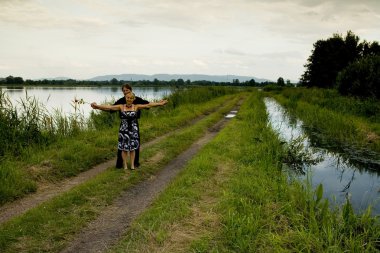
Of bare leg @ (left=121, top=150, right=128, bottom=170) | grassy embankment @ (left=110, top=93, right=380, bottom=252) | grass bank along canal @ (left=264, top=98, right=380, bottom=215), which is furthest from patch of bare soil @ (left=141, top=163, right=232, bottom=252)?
bare leg @ (left=121, top=150, right=128, bottom=170)

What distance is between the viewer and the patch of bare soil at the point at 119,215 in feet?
17.5

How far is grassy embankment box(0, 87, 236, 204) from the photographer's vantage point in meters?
8.08

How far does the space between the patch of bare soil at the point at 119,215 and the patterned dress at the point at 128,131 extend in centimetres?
112

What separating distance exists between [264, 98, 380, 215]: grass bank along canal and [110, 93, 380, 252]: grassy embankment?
3.12 feet

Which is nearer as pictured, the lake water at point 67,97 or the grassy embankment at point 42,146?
the grassy embankment at point 42,146

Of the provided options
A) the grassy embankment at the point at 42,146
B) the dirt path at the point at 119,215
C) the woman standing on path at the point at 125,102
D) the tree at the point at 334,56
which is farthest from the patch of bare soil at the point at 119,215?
the tree at the point at 334,56

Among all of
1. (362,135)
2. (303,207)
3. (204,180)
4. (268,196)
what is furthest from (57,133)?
(362,135)

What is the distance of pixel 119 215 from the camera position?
6.47 m

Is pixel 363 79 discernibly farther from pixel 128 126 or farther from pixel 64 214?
pixel 64 214

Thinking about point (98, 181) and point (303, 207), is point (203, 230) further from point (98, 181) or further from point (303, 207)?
point (98, 181)

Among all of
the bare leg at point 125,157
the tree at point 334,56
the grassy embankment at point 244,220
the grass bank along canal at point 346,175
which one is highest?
the tree at point 334,56

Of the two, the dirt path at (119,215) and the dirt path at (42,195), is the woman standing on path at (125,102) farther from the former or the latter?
the dirt path at (119,215)

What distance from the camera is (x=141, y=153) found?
36.9ft

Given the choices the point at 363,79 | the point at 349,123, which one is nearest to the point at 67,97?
the point at 363,79
